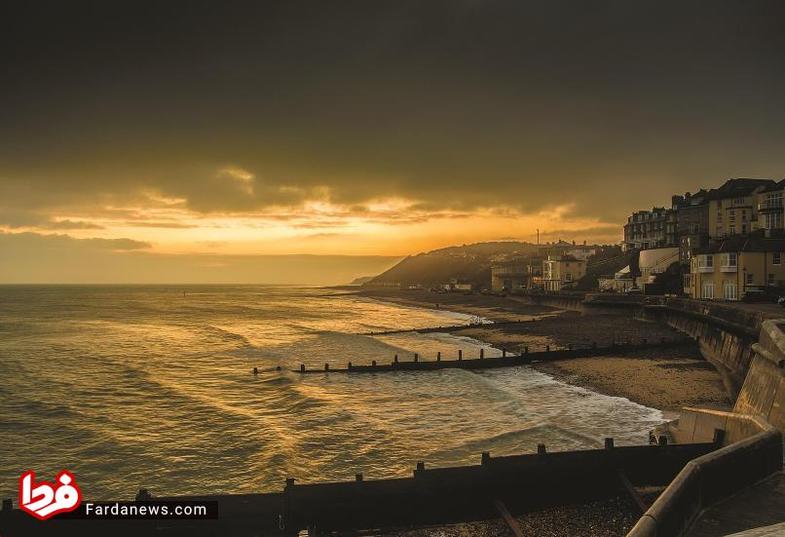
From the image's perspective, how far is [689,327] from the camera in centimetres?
4725

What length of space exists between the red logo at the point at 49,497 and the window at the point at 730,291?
193ft

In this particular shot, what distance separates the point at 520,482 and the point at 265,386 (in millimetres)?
24725

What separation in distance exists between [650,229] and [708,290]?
7619cm

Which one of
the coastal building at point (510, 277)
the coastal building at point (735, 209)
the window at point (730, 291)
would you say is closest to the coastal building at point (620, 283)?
the coastal building at point (735, 209)

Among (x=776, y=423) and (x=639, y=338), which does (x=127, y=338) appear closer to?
(x=639, y=338)

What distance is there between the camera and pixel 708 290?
193ft

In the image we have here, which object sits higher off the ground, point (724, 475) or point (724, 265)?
point (724, 265)

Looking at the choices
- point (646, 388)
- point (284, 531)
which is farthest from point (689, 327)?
point (284, 531)

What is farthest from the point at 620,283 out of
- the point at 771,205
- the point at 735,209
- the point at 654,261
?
the point at 771,205

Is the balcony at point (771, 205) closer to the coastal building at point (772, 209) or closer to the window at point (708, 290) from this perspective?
the coastal building at point (772, 209)

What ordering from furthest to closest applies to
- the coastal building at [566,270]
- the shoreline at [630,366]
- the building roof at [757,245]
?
the coastal building at [566,270] → the building roof at [757,245] → the shoreline at [630,366]

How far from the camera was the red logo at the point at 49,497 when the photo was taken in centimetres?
1263

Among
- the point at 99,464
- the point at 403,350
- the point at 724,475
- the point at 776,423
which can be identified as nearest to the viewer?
the point at 724,475

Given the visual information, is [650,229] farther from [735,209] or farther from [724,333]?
[724,333]
